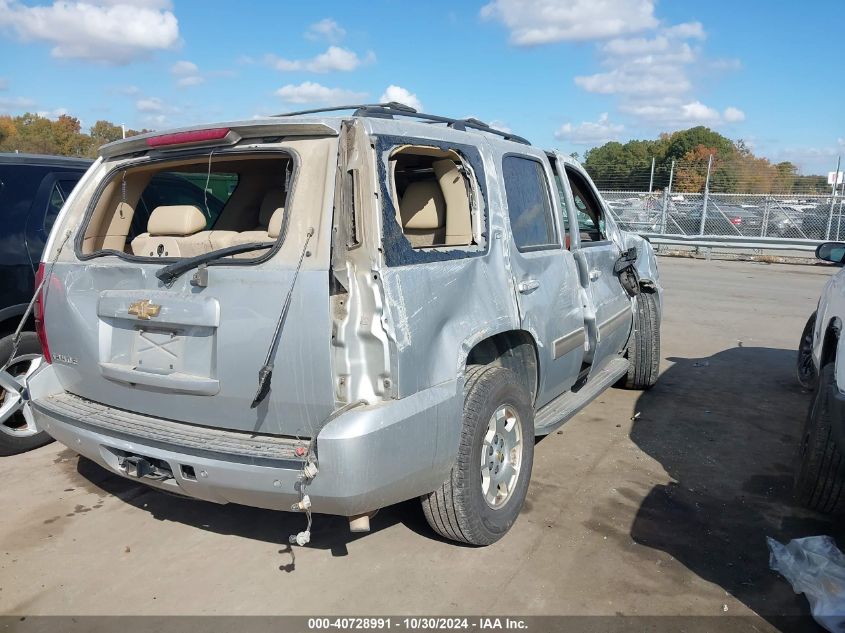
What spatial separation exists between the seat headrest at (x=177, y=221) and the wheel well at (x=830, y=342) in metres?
3.78

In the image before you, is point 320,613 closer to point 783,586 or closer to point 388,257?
point 388,257

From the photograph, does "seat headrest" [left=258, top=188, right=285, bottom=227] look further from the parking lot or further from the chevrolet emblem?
the parking lot

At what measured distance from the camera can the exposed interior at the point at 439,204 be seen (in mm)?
3461

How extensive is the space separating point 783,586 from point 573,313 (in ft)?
6.17

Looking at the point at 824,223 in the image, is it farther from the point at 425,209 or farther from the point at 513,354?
the point at 425,209

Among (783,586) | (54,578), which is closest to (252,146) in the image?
(54,578)

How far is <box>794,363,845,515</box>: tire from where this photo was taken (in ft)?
11.6

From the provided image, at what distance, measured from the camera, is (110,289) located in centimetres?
317

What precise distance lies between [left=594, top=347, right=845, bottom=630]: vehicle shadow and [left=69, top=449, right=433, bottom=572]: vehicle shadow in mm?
1174

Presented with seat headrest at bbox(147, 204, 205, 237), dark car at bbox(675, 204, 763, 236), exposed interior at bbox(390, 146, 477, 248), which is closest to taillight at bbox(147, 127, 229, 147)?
seat headrest at bbox(147, 204, 205, 237)

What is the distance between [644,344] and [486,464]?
9.88 feet

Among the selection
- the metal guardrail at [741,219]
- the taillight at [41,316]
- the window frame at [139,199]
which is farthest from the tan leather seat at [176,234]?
the metal guardrail at [741,219]

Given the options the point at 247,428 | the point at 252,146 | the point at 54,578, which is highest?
the point at 252,146

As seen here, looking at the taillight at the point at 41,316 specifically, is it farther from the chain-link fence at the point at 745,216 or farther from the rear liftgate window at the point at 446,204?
the chain-link fence at the point at 745,216
